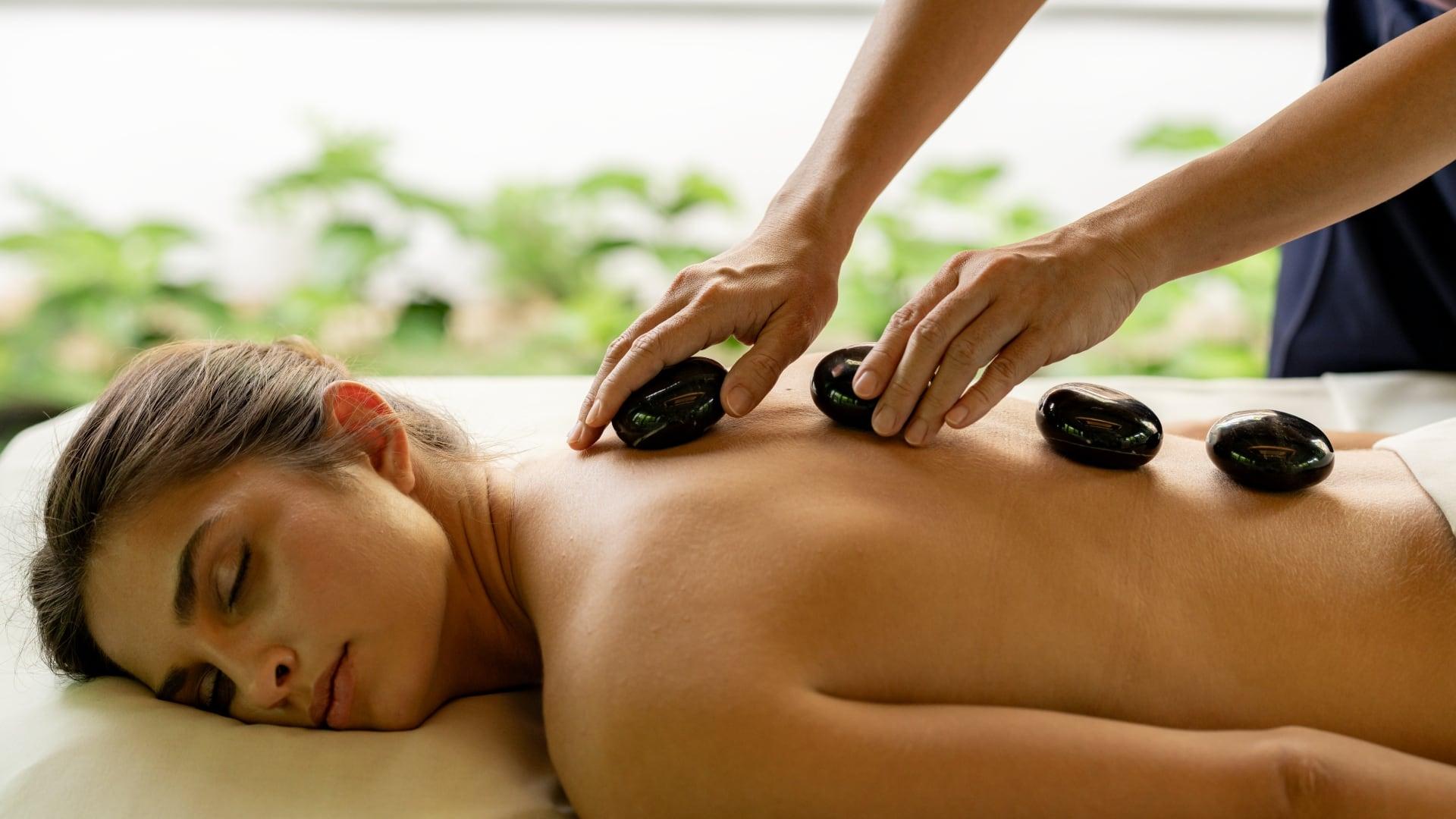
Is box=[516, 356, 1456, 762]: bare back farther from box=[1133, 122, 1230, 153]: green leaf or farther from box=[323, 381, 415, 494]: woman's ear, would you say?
box=[1133, 122, 1230, 153]: green leaf

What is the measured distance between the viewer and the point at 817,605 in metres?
1.01

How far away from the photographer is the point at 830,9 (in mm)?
3320

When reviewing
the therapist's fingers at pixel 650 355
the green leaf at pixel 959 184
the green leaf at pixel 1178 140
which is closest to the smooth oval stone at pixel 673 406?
the therapist's fingers at pixel 650 355

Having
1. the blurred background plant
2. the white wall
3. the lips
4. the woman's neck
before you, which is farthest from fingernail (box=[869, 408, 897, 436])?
the white wall

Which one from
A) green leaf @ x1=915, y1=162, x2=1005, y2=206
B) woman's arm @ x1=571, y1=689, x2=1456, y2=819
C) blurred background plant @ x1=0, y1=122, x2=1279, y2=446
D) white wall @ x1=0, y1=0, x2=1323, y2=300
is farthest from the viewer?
white wall @ x1=0, y1=0, x2=1323, y2=300

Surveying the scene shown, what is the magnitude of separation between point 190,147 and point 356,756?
2.51m

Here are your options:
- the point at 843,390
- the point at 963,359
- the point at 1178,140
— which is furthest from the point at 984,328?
the point at 1178,140

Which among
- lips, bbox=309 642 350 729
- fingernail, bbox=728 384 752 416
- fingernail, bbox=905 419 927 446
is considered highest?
fingernail, bbox=905 419 927 446

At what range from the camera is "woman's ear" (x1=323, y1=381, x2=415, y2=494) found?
4.23 ft

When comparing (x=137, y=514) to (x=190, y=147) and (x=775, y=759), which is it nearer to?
(x=775, y=759)

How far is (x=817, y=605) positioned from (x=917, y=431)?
0.71 ft

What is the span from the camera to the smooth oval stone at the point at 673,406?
117cm

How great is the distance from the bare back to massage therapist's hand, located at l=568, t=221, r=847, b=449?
0.28 feet

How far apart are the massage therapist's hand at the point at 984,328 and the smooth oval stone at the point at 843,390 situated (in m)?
0.02
